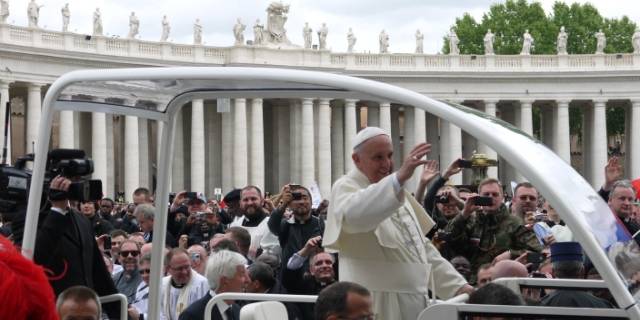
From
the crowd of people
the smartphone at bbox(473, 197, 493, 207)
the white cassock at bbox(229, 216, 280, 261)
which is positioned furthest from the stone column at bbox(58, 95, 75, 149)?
the smartphone at bbox(473, 197, 493, 207)

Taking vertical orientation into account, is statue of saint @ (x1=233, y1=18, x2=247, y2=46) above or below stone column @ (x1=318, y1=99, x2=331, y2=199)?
above

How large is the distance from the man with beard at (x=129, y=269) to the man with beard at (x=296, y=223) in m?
1.92

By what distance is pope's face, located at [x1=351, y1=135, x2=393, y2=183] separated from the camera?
29.0 feet

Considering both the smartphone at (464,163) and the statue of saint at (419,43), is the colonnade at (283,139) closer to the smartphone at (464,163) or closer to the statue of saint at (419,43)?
the statue of saint at (419,43)

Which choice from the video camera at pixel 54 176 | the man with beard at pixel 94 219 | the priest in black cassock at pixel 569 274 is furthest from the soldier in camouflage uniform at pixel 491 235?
the man with beard at pixel 94 219

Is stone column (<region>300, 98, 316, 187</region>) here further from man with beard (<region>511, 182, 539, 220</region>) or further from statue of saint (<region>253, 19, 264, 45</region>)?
man with beard (<region>511, 182, 539, 220</region>)

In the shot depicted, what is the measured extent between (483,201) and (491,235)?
1.71 ft

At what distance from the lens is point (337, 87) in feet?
25.4

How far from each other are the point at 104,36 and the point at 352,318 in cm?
8249

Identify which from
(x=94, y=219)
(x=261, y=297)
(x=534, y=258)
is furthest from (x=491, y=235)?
(x=94, y=219)

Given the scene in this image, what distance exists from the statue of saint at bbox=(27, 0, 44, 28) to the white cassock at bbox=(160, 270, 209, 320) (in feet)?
242

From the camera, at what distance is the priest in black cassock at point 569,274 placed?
9.19m

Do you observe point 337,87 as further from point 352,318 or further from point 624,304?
point 624,304

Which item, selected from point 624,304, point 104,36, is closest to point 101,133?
point 104,36
